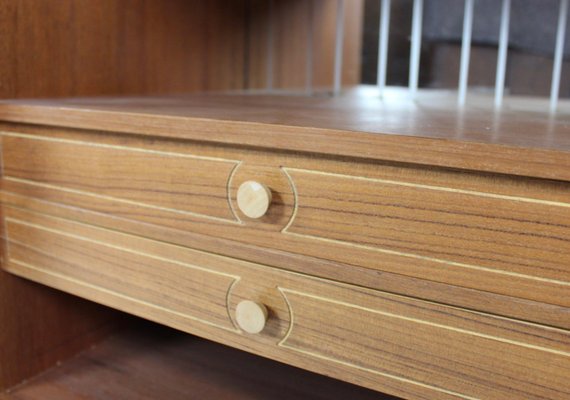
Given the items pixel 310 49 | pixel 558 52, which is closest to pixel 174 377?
pixel 310 49

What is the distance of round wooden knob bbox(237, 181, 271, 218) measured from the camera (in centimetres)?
59

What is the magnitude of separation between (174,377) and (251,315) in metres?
0.39

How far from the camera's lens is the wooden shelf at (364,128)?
475mm

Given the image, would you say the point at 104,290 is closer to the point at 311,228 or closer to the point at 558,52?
the point at 311,228

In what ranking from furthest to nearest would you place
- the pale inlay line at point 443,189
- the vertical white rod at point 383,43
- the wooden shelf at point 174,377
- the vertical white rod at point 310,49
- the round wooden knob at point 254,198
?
1. the vertical white rod at point 310,49
2. the vertical white rod at point 383,43
3. the wooden shelf at point 174,377
4. the round wooden knob at point 254,198
5. the pale inlay line at point 443,189

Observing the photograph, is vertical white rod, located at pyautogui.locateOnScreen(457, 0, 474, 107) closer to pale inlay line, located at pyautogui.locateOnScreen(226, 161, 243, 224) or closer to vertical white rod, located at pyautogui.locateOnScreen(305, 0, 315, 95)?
vertical white rod, located at pyautogui.locateOnScreen(305, 0, 315, 95)

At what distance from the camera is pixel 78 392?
0.90 m

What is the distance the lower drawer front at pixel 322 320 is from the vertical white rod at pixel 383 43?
605mm

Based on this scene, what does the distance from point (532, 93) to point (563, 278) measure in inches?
27.0

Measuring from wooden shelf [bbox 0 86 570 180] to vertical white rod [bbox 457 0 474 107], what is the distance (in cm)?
19

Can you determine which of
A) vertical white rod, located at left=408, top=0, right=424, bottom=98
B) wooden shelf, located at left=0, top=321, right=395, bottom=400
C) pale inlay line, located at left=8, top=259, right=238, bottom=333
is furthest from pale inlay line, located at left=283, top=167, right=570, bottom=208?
vertical white rod, located at left=408, top=0, right=424, bottom=98

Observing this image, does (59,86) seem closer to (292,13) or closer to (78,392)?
(78,392)

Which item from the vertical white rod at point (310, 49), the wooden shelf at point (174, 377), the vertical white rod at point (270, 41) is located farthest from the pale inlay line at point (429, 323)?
the vertical white rod at point (270, 41)

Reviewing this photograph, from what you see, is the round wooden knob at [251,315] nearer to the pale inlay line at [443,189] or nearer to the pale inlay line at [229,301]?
the pale inlay line at [229,301]
